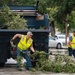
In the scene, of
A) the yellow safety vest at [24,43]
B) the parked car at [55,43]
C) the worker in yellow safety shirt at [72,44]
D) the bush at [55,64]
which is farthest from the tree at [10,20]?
the parked car at [55,43]

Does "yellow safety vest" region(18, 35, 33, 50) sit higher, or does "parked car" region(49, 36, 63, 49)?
"yellow safety vest" region(18, 35, 33, 50)

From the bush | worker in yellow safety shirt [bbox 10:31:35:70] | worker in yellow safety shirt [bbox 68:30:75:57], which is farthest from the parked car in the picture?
worker in yellow safety shirt [bbox 10:31:35:70]

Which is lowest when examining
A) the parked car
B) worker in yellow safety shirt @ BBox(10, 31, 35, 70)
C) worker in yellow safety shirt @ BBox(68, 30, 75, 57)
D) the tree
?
the parked car

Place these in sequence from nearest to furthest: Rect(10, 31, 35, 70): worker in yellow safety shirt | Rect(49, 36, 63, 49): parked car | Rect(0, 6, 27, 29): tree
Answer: Rect(10, 31, 35, 70): worker in yellow safety shirt < Rect(0, 6, 27, 29): tree < Rect(49, 36, 63, 49): parked car

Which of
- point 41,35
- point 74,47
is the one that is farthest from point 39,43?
point 74,47

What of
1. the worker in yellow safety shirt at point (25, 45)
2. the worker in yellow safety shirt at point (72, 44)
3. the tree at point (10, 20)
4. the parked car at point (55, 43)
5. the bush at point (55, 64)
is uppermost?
the tree at point (10, 20)

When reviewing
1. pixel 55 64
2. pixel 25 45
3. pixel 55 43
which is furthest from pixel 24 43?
pixel 55 43

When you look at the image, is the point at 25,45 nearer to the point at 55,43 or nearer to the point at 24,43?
the point at 24,43

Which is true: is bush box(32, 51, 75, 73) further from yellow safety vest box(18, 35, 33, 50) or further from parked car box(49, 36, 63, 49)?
parked car box(49, 36, 63, 49)

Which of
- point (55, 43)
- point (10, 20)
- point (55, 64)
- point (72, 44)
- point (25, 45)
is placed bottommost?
point (55, 43)

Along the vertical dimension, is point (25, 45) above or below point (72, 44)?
above

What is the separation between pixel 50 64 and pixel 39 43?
740mm

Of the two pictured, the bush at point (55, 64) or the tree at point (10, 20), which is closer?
the bush at point (55, 64)

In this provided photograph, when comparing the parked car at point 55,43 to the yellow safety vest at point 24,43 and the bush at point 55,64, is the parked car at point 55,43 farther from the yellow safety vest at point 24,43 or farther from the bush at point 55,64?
the yellow safety vest at point 24,43
